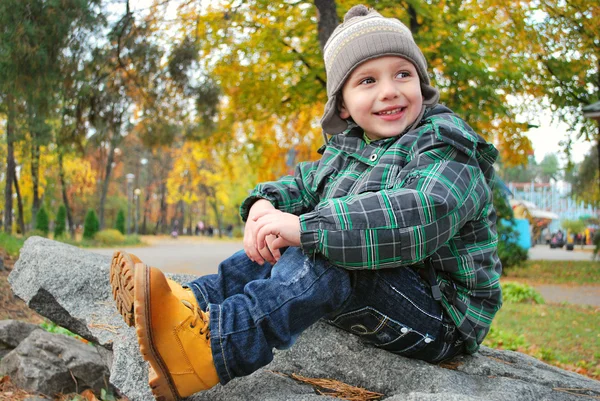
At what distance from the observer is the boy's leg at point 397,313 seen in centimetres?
170

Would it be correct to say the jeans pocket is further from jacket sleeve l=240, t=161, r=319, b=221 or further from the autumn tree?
the autumn tree

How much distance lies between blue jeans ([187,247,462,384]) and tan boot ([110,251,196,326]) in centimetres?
14

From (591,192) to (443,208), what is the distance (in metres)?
20.1

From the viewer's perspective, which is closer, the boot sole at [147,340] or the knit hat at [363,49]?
the boot sole at [147,340]

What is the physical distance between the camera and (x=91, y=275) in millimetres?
2615

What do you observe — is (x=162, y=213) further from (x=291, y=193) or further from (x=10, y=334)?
(x=291, y=193)

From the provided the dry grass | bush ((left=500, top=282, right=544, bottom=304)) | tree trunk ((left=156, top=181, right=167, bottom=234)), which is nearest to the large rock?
the dry grass

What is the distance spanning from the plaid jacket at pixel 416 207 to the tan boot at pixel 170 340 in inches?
16.0

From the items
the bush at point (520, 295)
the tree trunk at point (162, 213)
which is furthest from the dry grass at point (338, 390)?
the tree trunk at point (162, 213)

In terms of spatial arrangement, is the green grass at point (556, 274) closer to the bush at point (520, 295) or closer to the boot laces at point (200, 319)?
the bush at point (520, 295)

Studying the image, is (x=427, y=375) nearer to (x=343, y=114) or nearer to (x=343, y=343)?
(x=343, y=343)

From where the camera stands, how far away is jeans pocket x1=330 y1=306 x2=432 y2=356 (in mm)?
1750

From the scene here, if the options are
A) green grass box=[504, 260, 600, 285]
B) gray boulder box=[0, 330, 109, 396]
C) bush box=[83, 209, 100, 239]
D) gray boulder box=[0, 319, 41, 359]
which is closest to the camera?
gray boulder box=[0, 330, 109, 396]

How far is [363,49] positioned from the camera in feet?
6.52
